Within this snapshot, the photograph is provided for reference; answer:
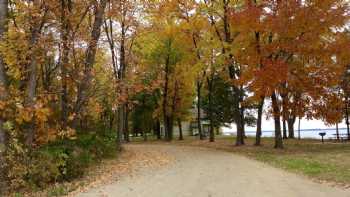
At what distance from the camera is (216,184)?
1083 cm

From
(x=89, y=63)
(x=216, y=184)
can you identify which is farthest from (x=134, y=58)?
(x=216, y=184)

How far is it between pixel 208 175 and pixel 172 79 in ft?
89.6

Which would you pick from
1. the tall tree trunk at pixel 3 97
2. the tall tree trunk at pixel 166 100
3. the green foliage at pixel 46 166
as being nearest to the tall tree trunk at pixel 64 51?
the green foliage at pixel 46 166

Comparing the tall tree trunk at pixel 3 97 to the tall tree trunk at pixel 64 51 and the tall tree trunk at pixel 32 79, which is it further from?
the tall tree trunk at pixel 64 51

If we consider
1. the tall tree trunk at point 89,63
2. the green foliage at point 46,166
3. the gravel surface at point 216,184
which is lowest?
the gravel surface at point 216,184

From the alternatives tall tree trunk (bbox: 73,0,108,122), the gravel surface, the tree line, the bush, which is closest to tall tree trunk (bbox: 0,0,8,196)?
the tree line

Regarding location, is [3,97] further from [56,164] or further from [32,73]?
[56,164]

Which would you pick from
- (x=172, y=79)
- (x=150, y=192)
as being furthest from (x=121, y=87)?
(x=172, y=79)

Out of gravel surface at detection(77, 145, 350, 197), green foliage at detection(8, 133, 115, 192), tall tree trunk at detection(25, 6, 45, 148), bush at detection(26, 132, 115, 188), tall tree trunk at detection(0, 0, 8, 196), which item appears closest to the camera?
gravel surface at detection(77, 145, 350, 197)

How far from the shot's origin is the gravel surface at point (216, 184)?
964 centimetres

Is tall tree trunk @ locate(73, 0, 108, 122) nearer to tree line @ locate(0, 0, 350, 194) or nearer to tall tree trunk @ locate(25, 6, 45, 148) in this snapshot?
tree line @ locate(0, 0, 350, 194)

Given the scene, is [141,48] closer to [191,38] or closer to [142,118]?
[191,38]

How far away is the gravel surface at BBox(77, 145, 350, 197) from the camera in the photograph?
31.6ft

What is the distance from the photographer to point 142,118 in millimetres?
46656
